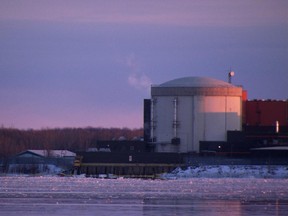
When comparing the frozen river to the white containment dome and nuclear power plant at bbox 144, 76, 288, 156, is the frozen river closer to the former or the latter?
nuclear power plant at bbox 144, 76, 288, 156

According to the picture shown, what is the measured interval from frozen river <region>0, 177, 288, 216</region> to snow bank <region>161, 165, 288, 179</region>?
1024 inches

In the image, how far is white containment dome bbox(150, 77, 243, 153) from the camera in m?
99.4

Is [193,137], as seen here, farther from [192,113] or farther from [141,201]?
[141,201]

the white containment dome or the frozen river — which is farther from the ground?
the white containment dome

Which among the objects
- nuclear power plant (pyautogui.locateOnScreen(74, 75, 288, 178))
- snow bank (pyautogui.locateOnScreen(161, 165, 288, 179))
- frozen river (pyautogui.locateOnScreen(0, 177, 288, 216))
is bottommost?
frozen river (pyautogui.locateOnScreen(0, 177, 288, 216))

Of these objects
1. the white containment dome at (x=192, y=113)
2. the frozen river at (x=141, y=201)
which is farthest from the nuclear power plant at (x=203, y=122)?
the frozen river at (x=141, y=201)

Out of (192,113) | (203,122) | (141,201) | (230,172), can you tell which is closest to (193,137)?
(203,122)

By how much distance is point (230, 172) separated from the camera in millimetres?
91312

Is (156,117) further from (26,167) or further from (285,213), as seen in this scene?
(285,213)

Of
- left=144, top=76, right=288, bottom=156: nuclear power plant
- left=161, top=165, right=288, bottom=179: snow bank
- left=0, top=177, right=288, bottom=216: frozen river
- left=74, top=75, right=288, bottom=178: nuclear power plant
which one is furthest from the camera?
left=144, top=76, right=288, bottom=156: nuclear power plant

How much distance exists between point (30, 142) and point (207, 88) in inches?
2335

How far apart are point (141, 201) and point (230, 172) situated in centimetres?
4142

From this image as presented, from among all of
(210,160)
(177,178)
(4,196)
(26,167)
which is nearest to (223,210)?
(4,196)

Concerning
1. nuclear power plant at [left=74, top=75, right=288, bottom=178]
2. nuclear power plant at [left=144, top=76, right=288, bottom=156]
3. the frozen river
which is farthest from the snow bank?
the frozen river
